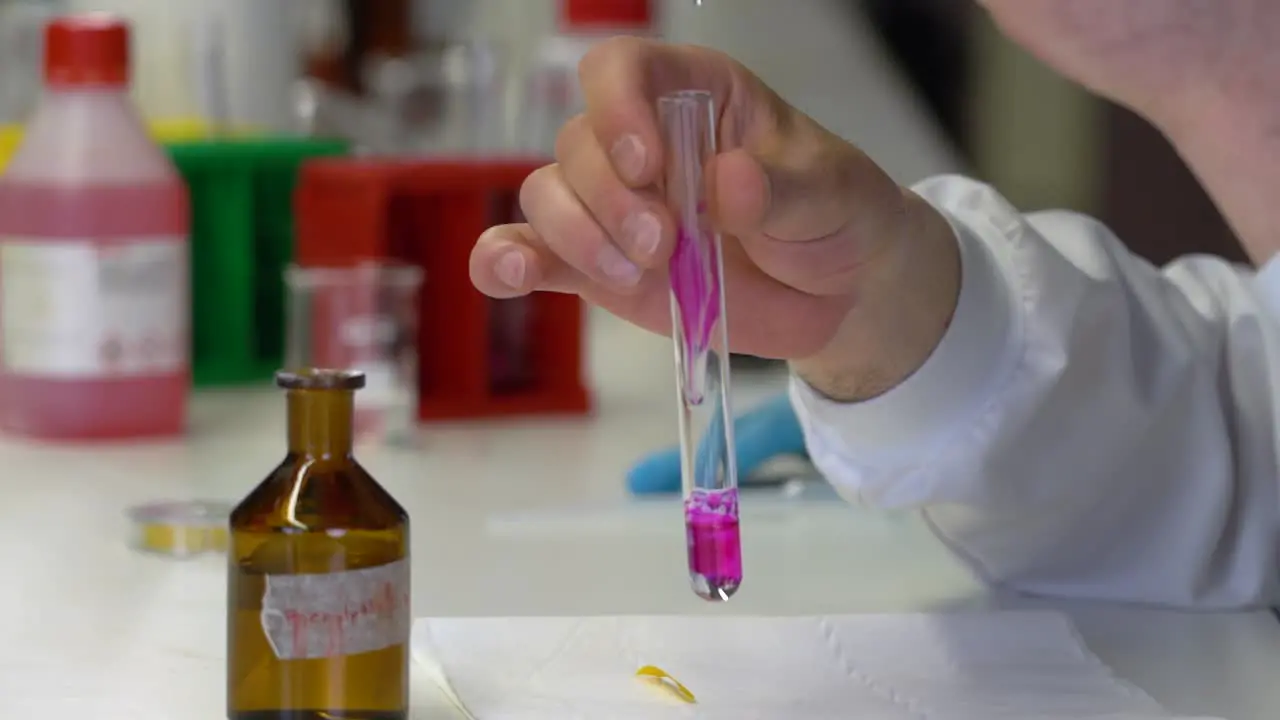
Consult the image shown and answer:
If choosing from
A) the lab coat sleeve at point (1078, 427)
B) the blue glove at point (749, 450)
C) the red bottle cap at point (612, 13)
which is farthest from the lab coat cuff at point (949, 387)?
the red bottle cap at point (612, 13)

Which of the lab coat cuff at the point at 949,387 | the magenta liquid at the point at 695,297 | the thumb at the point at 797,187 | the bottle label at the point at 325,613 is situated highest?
the thumb at the point at 797,187

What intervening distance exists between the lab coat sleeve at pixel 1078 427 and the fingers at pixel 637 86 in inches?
5.3

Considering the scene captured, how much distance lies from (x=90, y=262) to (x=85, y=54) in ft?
0.45

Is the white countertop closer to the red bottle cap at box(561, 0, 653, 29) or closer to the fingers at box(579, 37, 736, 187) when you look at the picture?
the fingers at box(579, 37, 736, 187)

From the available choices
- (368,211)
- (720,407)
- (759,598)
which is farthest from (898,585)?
(368,211)

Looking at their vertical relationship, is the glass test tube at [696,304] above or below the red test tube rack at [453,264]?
above

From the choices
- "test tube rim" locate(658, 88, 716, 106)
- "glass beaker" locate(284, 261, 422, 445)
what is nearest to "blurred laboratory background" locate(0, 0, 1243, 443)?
"glass beaker" locate(284, 261, 422, 445)

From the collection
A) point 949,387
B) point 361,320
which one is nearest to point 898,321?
point 949,387

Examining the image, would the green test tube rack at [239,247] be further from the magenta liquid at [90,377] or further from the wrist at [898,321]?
the wrist at [898,321]

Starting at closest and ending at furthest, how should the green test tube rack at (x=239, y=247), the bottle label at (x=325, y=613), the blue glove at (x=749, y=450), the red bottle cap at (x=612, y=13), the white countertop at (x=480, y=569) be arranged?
the bottle label at (x=325, y=613) < the white countertop at (x=480, y=569) < the blue glove at (x=749, y=450) < the green test tube rack at (x=239, y=247) < the red bottle cap at (x=612, y=13)

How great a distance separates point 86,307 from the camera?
1019mm

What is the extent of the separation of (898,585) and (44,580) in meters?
0.36

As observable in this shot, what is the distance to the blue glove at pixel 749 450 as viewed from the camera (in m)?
0.92

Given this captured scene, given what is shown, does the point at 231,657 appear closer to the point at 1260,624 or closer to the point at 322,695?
the point at 322,695
